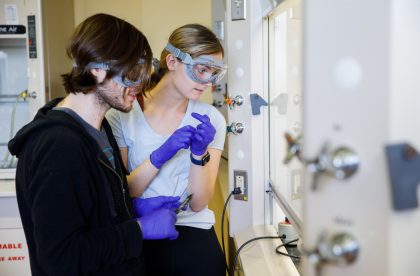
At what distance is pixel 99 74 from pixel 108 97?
0.07 metres

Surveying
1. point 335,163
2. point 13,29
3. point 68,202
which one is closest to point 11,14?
point 13,29

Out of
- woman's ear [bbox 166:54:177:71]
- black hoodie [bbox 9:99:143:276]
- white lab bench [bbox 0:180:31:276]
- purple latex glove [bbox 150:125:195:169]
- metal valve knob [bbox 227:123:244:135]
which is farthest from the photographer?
white lab bench [bbox 0:180:31:276]

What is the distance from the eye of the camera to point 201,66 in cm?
144

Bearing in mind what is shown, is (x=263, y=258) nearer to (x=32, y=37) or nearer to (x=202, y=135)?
(x=202, y=135)

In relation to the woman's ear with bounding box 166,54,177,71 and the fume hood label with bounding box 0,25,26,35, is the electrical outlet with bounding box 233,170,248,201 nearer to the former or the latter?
the woman's ear with bounding box 166,54,177,71

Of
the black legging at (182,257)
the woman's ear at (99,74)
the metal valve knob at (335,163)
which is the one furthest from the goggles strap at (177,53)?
the metal valve knob at (335,163)

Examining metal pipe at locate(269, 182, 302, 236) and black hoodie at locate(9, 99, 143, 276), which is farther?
metal pipe at locate(269, 182, 302, 236)

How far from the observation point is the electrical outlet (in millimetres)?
1629

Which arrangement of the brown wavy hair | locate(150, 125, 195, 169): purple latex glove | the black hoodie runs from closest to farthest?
the black hoodie → the brown wavy hair → locate(150, 125, 195, 169): purple latex glove

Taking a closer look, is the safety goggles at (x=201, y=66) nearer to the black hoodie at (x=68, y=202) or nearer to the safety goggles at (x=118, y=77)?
the safety goggles at (x=118, y=77)

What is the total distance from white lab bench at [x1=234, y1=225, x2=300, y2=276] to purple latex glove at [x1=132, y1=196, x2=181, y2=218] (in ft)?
0.98

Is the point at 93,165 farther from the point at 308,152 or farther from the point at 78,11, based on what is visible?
the point at 78,11

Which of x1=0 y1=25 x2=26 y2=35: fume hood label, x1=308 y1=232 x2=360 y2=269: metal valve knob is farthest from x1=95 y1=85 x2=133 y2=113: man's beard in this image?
x1=0 y1=25 x2=26 y2=35: fume hood label

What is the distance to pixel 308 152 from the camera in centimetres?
60
